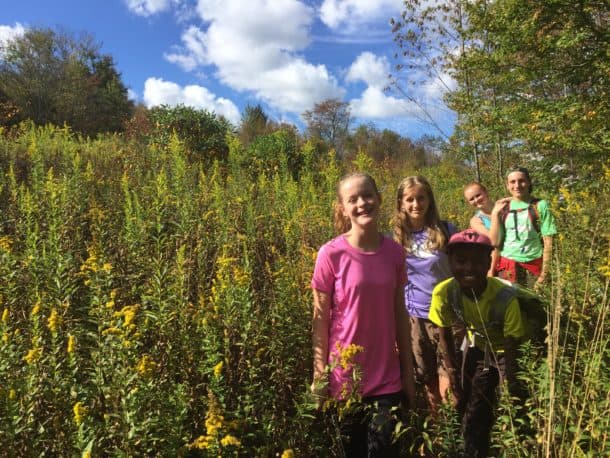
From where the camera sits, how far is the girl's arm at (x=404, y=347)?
232cm

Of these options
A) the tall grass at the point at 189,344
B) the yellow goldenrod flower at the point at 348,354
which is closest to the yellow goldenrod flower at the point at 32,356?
the tall grass at the point at 189,344

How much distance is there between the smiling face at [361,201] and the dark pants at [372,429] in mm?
899

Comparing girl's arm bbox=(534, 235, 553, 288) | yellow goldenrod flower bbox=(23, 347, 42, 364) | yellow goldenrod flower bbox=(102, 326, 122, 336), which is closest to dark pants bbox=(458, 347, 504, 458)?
girl's arm bbox=(534, 235, 553, 288)

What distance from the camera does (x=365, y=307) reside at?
2244mm

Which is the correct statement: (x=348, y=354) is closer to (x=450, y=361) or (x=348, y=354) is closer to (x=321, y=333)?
(x=321, y=333)

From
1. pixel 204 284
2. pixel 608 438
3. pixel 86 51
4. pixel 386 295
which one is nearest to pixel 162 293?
pixel 204 284

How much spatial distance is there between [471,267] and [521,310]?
0.42 m

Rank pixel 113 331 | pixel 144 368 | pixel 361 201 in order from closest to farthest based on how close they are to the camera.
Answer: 1. pixel 144 368
2. pixel 113 331
3. pixel 361 201

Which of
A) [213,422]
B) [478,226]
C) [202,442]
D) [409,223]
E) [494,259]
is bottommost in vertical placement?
[202,442]

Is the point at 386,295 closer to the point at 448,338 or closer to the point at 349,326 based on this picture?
the point at 349,326

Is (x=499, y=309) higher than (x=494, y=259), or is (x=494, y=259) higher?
(x=494, y=259)

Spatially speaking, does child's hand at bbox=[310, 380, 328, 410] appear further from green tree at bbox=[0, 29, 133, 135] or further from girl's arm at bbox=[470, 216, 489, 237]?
green tree at bbox=[0, 29, 133, 135]

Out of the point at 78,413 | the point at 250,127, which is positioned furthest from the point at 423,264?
the point at 250,127

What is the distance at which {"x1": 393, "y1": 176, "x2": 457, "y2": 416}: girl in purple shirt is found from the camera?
304 centimetres
